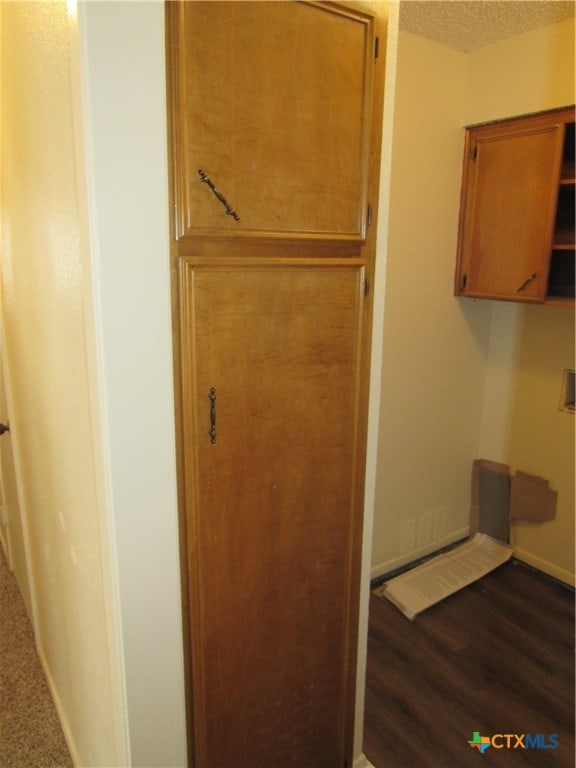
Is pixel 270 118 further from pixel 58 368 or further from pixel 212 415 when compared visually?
pixel 58 368

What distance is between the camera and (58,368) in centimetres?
122

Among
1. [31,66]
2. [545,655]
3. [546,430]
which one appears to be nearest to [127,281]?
[31,66]

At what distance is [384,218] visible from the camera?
1.28 m

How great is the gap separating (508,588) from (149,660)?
7.18ft

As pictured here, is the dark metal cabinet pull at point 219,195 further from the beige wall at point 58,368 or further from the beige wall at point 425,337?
the beige wall at point 425,337

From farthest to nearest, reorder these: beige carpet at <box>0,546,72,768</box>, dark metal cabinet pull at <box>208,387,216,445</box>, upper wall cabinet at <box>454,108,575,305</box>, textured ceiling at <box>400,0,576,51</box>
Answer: upper wall cabinet at <box>454,108,575,305</box> → textured ceiling at <box>400,0,576,51</box> → beige carpet at <box>0,546,72,768</box> → dark metal cabinet pull at <box>208,387,216,445</box>

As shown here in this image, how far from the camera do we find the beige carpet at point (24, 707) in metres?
1.75

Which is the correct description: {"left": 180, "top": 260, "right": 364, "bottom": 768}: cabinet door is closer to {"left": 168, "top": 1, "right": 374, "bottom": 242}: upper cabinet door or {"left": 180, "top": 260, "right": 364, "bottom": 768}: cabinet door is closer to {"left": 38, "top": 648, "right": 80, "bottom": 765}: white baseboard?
{"left": 168, "top": 1, "right": 374, "bottom": 242}: upper cabinet door

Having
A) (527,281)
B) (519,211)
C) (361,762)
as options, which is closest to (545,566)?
(527,281)

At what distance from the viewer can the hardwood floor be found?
183 centimetres

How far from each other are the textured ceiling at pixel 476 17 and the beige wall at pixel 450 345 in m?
0.06

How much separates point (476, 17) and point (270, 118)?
170 centimetres

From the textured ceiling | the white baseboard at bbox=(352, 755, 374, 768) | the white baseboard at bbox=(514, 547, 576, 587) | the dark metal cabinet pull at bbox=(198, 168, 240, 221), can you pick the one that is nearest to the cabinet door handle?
the textured ceiling

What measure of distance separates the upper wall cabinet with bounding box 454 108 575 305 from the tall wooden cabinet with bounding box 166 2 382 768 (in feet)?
4.83
